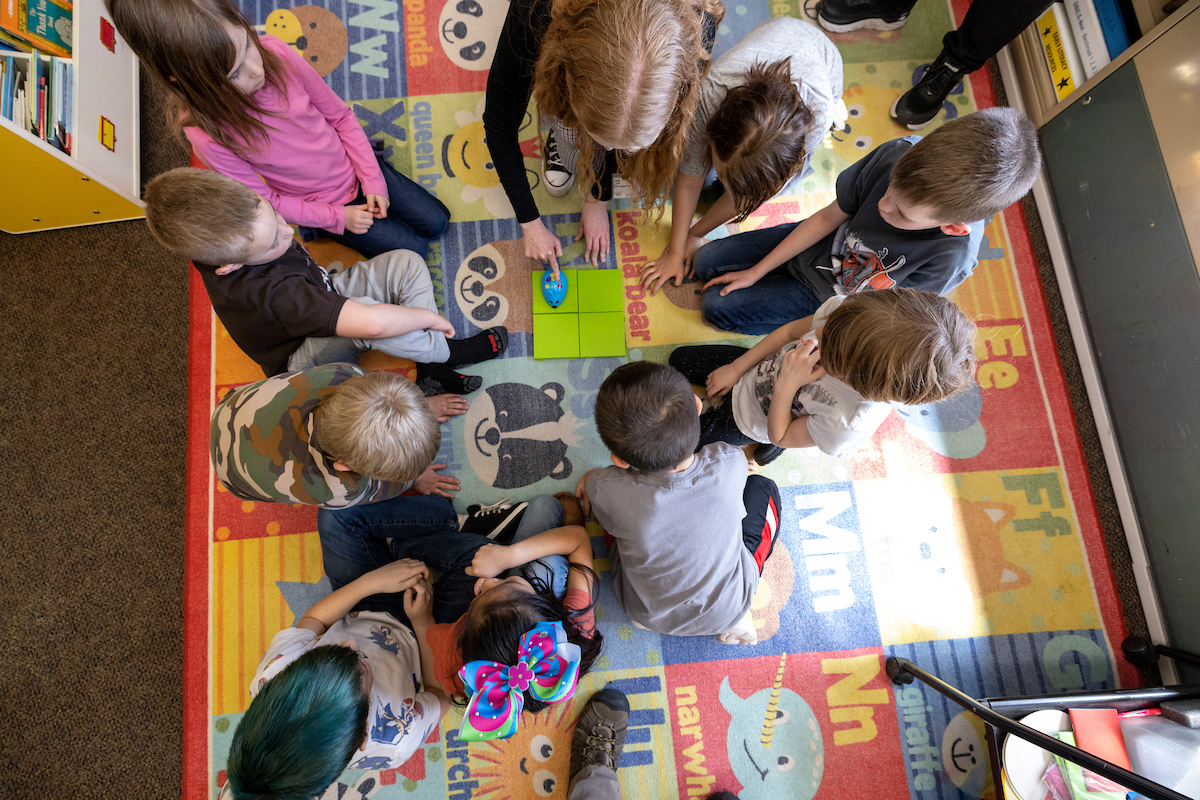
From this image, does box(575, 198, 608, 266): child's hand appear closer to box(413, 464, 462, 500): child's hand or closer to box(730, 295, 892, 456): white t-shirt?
box(730, 295, 892, 456): white t-shirt

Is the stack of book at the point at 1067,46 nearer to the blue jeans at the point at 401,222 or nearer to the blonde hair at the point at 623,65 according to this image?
the blonde hair at the point at 623,65

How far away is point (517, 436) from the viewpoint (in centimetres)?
171

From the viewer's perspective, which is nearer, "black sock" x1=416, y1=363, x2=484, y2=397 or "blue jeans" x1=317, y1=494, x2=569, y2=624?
"blue jeans" x1=317, y1=494, x2=569, y2=624

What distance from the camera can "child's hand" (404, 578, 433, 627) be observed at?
1.45 metres

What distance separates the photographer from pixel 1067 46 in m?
1.68

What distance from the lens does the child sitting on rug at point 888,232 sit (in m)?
1.10

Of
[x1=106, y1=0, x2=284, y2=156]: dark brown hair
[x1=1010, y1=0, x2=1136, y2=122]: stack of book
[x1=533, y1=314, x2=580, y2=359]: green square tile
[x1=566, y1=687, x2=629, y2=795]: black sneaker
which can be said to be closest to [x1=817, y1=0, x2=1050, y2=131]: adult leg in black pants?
[x1=1010, y1=0, x2=1136, y2=122]: stack of book

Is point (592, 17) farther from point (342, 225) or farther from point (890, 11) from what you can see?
point (890, 11)

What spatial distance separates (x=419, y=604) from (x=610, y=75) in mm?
1238

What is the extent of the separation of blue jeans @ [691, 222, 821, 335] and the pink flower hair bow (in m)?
1.01

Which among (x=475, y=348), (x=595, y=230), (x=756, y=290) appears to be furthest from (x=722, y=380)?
(x=475, y=348)

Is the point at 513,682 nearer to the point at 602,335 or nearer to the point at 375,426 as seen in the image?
the point at 375,426

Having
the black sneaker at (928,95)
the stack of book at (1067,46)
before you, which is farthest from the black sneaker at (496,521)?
the stack of book at (1067,46)

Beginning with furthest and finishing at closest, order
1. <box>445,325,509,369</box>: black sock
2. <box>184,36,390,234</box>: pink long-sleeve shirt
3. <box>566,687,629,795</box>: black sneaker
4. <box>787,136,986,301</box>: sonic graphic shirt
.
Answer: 1. <box>445,325,509,369</box>: black sock
2. <box>566,687,629,795</box>: black sneaker
3. <box>184,36,390,234</box>: pink long-sleeve shirt
4. <box>787,136,986,301</box>: sonic graphic shirt
